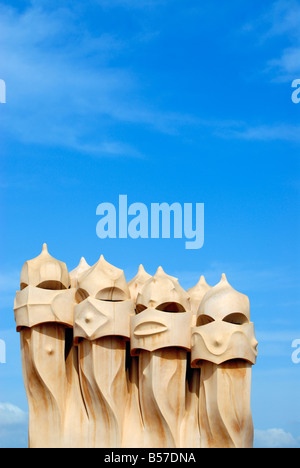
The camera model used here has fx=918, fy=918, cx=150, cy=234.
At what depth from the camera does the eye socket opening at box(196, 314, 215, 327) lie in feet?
71.2

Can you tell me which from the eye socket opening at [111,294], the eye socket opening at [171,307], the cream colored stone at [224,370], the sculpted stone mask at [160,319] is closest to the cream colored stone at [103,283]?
the eye socket opening at [111,294]

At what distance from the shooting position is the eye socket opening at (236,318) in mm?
21734

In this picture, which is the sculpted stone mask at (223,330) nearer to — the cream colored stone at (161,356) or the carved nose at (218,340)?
the carved nose at (218,340)

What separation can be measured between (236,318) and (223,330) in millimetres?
781

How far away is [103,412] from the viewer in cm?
2184

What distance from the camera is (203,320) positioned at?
72.5ft

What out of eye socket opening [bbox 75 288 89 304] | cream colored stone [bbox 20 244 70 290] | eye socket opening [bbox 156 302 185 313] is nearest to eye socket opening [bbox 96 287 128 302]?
eye socket opening [bbox 75 288 89 304]

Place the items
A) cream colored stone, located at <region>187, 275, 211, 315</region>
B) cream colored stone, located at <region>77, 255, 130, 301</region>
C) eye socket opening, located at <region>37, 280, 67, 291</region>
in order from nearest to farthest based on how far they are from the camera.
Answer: cream colored stone, located at <region>77, 255, 130, 301</region>
eye socket opening, located at <region>37, 280, 67, 291</region>
cream colored stone, located at <region>187, 275, 211, 315</region>

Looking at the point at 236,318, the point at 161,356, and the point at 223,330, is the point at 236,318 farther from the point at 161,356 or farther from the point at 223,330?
the point at 161,356

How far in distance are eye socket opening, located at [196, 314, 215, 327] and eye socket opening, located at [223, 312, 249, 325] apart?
365 millimetres

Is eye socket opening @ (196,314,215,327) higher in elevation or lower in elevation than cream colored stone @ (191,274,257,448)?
higher

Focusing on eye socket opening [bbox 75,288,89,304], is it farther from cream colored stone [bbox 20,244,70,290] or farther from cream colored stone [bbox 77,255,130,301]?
cream colored stone [bbox 20,244,70,290]
